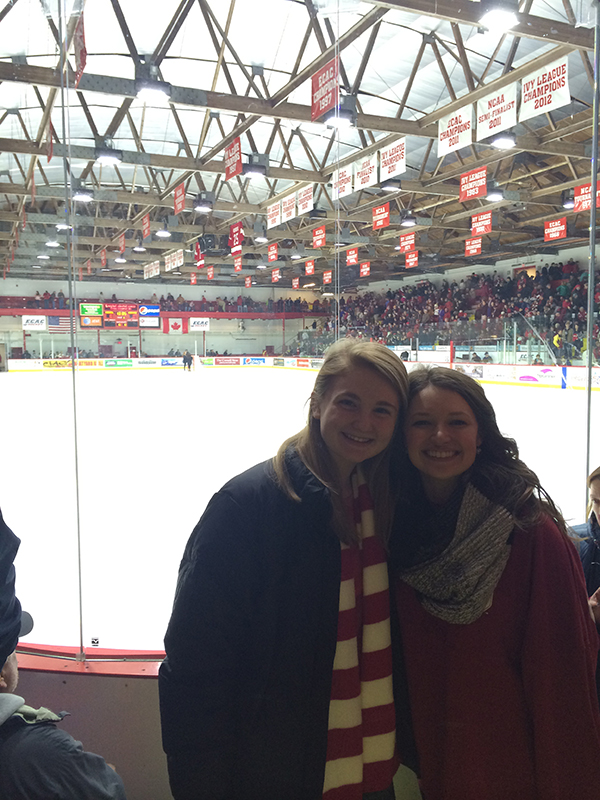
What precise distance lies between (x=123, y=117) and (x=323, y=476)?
23.1ft

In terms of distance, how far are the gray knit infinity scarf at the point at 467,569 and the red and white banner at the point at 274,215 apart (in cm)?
1073

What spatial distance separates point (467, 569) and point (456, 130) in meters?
6.87

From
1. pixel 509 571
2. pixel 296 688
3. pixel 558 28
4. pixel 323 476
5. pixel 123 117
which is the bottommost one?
pixel 296 688

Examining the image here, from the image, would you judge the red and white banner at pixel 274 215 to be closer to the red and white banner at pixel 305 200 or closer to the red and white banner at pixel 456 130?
the red and white banner at pixel 305 200

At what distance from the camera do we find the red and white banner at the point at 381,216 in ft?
27.0

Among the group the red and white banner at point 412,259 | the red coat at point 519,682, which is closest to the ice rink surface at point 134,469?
the red coat at point 519,682

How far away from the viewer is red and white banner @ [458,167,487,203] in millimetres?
8547

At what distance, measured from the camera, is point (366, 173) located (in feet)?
26.3

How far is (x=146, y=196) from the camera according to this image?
36.8 ft

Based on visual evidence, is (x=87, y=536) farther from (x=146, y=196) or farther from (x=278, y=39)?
(x=146, y=196)

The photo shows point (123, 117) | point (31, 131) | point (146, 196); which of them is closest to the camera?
point (31, 131)

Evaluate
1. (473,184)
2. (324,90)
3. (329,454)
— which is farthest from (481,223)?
(329,454)

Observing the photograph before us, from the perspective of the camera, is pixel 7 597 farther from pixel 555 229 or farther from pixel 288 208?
pixel 288 208

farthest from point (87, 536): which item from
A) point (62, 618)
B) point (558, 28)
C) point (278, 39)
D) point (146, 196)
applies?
point (146, 196)
